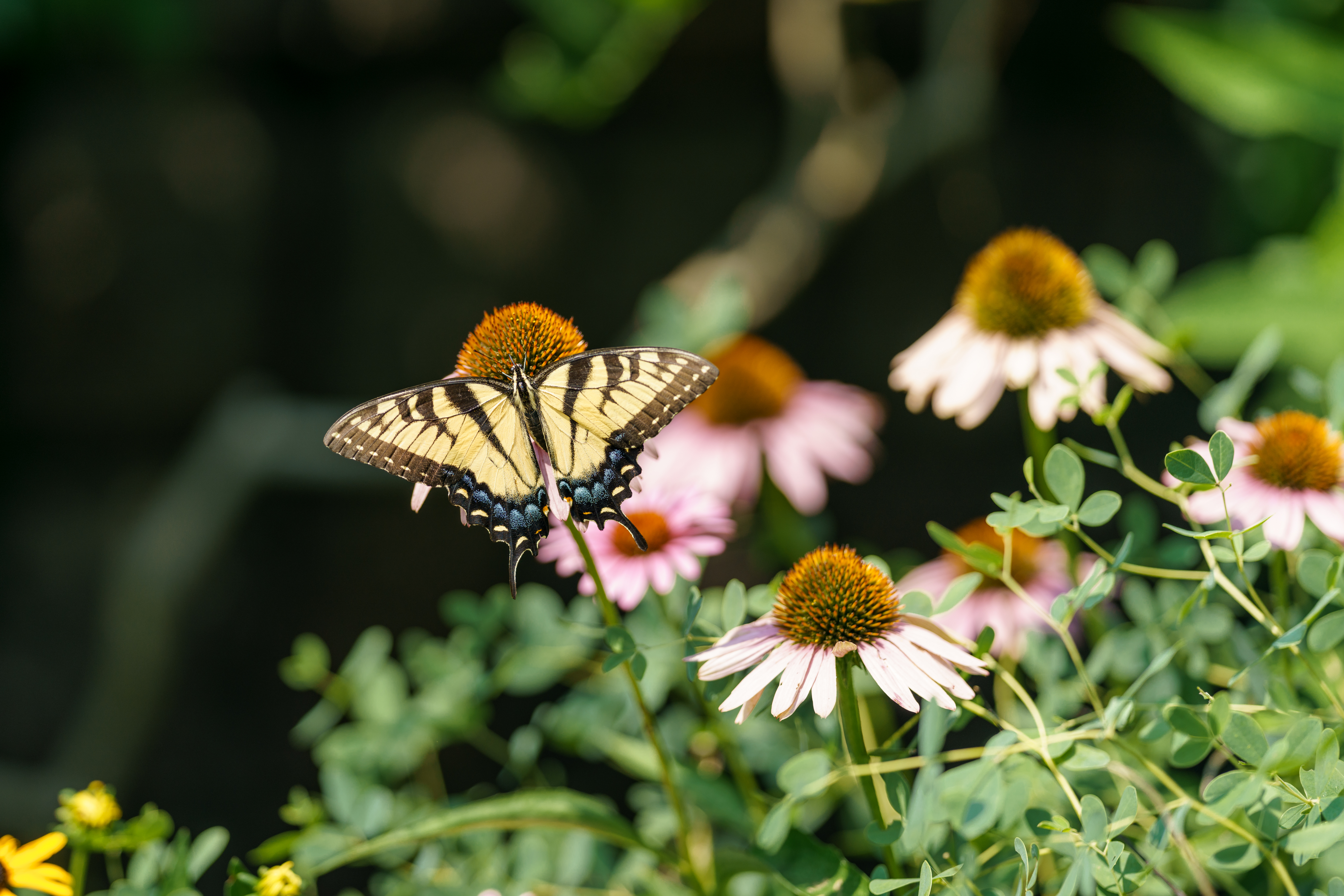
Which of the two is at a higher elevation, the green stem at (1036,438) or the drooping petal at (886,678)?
the green stem at (1036,438)

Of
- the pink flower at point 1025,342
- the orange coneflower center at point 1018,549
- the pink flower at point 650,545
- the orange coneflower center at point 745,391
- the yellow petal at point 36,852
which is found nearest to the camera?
the yellow petal at point 36,852

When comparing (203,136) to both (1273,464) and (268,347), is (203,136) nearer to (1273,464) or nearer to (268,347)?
(268,347)

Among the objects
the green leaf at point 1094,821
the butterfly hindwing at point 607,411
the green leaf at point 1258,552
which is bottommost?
the green leaf at point 1094,821

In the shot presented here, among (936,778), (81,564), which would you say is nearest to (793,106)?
(936,778)

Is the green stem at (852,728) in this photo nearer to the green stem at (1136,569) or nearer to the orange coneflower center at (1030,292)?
the green stem at (1136,569)

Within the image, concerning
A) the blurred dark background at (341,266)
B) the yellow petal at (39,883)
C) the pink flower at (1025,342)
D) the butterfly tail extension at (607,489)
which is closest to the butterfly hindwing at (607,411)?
the butterfly tail extension at (607,489)

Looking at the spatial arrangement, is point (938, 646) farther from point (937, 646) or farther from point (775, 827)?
point (775, 827)

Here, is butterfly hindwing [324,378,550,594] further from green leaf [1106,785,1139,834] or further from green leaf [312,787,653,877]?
green leaf [1106,785,1139,834]
